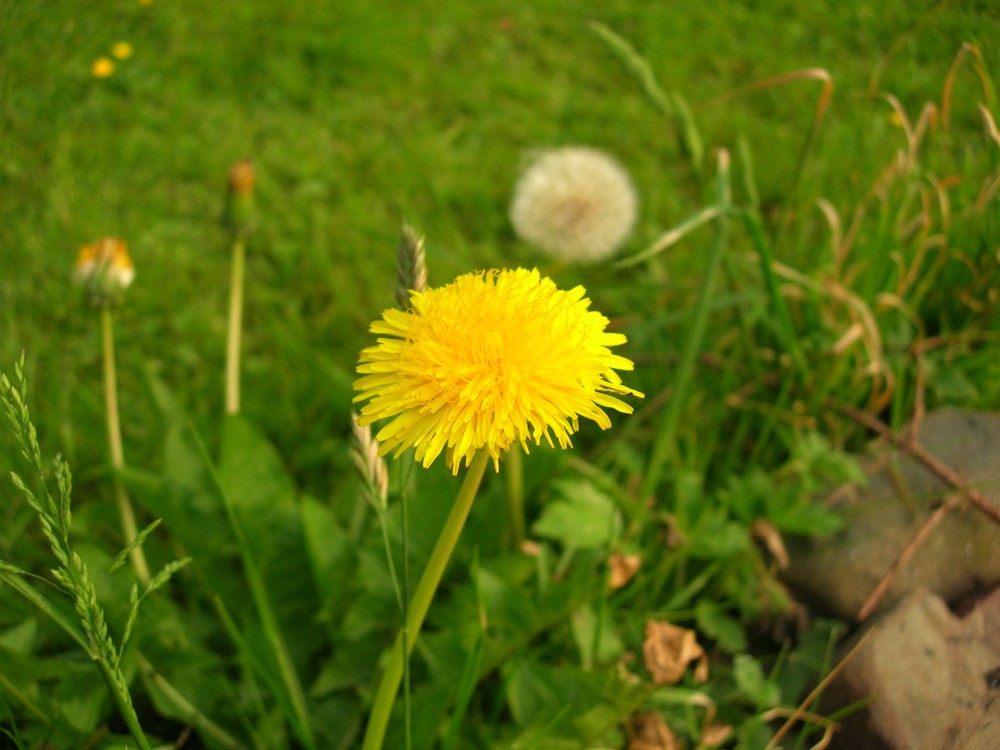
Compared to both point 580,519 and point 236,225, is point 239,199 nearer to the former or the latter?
point 236,225

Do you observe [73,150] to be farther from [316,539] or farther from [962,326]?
[962,326]

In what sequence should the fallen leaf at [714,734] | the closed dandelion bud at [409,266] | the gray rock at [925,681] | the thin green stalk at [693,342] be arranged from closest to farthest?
the closed dandelion bud at [409,266]
the gray rock at [925,681]
the fallen leaf at [714,734]
the thin green stalk at [693,342]

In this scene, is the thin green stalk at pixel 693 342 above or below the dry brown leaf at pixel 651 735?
above

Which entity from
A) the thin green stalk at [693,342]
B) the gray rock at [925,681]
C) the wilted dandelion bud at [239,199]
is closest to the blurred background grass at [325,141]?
the wilted dandelion bud at [239,199]

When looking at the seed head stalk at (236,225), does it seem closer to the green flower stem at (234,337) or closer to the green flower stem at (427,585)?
the green flower stem at (234,337)

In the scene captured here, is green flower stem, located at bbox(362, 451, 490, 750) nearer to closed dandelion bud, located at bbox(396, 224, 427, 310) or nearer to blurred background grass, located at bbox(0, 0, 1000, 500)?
closed dandelion bud, located at bbox(396, 224, 427, 310)
